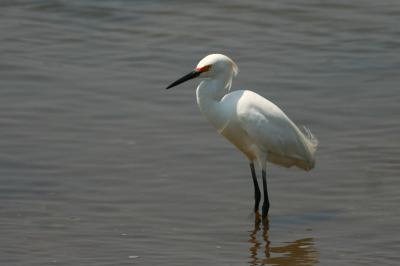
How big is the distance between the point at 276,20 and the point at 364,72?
2.35m

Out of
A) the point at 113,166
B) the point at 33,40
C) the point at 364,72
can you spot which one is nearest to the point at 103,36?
the point at 33,40

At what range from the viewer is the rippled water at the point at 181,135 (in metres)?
7.08

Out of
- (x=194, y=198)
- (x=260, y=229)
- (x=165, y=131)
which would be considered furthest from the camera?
(x=165, y=131)

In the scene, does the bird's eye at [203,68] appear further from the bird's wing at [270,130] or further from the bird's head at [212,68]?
the bird's wing at [270,130]

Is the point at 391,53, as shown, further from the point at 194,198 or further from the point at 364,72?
the point at 194,198

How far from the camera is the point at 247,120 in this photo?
7980 millimetres

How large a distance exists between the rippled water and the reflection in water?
2cm

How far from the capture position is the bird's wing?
799cm

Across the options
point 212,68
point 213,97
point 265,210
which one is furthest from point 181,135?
point 265,210

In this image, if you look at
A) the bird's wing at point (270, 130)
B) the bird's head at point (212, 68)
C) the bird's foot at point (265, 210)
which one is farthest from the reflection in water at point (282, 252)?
the bird's head at point (212, 68)

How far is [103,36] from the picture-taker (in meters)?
12.9

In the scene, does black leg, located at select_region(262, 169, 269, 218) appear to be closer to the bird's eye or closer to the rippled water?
the rippled water

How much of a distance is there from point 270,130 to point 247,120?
21 cm

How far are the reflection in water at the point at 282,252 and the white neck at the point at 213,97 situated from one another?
1.04m
